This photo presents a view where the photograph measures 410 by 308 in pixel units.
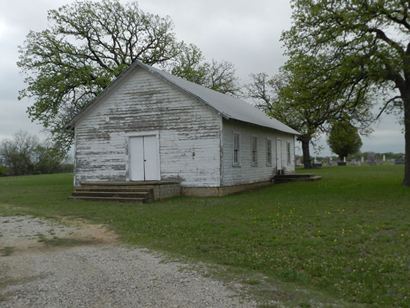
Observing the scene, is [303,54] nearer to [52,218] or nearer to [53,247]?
[52,218]

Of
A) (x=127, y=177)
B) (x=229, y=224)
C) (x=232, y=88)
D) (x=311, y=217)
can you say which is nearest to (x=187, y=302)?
(x=229, y=224)

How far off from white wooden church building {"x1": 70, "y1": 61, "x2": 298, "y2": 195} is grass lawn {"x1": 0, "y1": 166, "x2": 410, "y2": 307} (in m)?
2.18

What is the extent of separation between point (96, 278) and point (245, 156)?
53.8ft

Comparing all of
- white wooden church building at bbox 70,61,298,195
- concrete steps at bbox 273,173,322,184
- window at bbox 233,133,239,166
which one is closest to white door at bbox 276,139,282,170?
concrete steps at bbox 273,173,322,184

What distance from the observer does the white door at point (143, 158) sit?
2064cm

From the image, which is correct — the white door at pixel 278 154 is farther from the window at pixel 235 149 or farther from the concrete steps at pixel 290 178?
the window at pixel 235 149

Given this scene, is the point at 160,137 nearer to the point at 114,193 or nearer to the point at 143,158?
the point at 143,158

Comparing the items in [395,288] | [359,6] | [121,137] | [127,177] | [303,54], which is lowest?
[395,288]

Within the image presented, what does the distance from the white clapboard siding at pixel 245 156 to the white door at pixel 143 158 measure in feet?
10.6

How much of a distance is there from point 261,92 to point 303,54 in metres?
36.3

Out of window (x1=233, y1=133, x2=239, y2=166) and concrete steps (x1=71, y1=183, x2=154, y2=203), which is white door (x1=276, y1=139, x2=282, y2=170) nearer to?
window (x1=233, y1=133, x2=239, y2=166)

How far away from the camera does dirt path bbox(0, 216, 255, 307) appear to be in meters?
5.67

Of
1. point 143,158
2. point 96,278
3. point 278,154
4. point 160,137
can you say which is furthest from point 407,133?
point 96,278

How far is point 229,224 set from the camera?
37.8 ft
